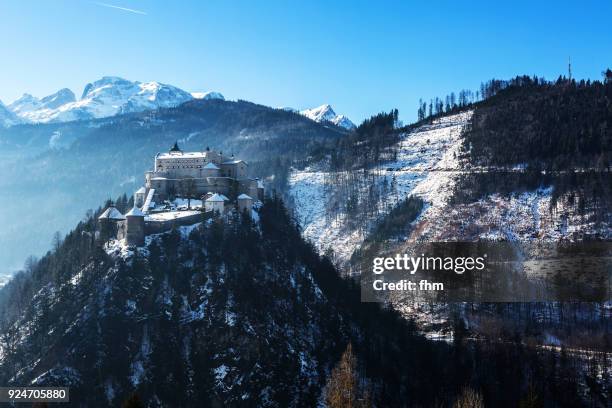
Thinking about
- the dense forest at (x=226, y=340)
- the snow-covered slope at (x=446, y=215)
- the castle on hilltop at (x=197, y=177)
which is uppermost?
the castle on hilltop at (x=197, y=177)

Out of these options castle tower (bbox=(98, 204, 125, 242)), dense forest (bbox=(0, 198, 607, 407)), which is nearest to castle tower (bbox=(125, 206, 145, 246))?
dense forest (bbox=(0, 198, 607, 407))

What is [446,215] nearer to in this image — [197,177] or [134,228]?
[197,177]

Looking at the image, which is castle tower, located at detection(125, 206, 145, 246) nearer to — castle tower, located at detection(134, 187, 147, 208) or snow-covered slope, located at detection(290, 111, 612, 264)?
castle tower, located at detection(134, 187, 147, 208)

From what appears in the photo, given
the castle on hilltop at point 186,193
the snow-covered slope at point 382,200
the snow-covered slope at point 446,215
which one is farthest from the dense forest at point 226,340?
the snow-covered slope at point 382,200

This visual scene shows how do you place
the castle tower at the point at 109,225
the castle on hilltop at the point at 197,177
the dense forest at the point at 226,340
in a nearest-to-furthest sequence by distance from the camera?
the dense forest at the point at 226,340 → the castle tower at the point at 109,225 → the castle on hilltop at the point at 197,177

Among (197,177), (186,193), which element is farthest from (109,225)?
(197,177)

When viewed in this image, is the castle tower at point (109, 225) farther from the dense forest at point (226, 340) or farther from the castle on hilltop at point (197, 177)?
the castle on hilltop at point (197, 177)

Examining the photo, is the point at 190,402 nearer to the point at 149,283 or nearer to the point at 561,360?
the point at 149,283

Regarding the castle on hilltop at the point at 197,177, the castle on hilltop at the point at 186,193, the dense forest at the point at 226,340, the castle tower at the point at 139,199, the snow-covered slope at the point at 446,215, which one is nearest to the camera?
the dense forest at the point at 226,340
